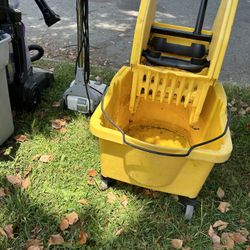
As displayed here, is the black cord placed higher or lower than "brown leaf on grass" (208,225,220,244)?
higher

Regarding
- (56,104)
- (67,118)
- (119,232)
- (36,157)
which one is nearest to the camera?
(119,232)

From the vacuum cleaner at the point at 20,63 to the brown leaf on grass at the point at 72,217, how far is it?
38.7 inches

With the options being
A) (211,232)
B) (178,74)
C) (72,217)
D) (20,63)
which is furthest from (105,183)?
(20,63)

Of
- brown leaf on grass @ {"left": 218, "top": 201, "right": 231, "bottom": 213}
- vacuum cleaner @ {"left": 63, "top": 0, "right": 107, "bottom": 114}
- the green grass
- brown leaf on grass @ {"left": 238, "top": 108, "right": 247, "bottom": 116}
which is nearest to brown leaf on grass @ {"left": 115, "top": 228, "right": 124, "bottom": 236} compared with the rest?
the green grass

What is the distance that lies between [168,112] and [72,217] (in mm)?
988

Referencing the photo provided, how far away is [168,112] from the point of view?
2307 mm

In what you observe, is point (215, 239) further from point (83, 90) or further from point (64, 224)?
point (83, 90)

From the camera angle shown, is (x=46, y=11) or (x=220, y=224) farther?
(x=46, y=11)

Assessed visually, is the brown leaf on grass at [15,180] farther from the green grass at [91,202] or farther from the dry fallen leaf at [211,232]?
the dry fallen leaf at [211,232]

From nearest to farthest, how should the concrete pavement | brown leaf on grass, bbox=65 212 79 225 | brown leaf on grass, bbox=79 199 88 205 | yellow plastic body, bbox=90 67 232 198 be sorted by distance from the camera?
yellow plastic body, bbox=90 67 232 198, brown leaf on grass, bbox=65 212 79 225, brown leaf on grass, bbox=79 199 88 205, the concrete pavement

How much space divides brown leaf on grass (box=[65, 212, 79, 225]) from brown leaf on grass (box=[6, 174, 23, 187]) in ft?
1.23

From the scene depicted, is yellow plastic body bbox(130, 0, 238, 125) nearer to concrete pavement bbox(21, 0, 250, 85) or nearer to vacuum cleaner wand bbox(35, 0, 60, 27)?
vacuum cleaner wand bbox(35, 0, 60, 27)

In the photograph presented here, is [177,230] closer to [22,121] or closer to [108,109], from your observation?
[108,109]

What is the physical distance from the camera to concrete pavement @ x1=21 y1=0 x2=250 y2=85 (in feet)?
11.7
